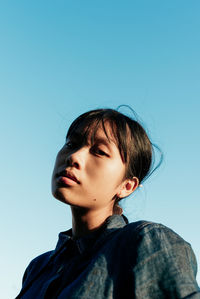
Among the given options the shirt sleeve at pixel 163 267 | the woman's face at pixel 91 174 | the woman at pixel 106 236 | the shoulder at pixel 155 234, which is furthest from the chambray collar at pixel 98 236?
the shirt sleeve at pixel 163 267

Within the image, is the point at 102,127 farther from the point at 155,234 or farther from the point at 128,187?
the point at 155,234

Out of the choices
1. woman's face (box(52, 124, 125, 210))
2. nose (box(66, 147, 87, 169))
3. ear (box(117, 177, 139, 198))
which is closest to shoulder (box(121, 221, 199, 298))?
woman's face (box(52, 124, 125, 210))

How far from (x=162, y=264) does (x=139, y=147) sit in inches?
44.9

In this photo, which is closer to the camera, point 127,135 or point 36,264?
point 127,135

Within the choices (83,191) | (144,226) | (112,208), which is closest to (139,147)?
(112,208)

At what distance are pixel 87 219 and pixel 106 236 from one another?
0.29 metres

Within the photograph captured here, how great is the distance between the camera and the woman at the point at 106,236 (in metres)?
1.73

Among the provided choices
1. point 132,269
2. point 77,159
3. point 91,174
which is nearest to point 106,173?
point 91,174

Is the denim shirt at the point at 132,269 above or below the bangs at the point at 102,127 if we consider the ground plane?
below

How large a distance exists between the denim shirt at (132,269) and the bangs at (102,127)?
0.64 meters

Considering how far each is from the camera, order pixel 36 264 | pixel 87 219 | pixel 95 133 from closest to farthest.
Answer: pixel 87 219 < pixel 95 133 < pixel 36 264

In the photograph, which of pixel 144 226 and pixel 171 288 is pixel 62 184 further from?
pixel 171 288

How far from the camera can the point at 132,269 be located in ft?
5.73

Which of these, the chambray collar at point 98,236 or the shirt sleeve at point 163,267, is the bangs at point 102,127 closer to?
the chambray collar at point 98,236
